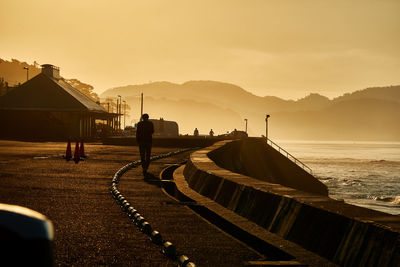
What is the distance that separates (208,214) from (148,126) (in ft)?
28.1

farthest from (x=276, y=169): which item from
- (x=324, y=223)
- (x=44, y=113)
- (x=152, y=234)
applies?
(x=324, y=223)

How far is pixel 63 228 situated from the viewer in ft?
25.9

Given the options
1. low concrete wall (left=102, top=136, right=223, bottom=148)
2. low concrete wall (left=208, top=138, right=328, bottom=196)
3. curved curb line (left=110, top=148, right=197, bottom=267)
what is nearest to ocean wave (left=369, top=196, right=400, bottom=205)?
low concrete wall (left=208, top=138, right=328, bottom=196)

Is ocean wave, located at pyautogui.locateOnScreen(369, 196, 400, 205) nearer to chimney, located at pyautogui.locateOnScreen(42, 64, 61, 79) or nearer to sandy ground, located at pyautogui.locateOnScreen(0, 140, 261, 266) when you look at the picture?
chimney, located at pyautogui.locateOnScreen(42, 64, 61, 79)

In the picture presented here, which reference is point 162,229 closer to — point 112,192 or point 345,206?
point 345,206

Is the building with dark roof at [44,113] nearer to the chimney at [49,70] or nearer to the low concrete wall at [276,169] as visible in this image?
the chimney at [49,70]

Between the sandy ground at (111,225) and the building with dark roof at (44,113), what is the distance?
51.6 meters

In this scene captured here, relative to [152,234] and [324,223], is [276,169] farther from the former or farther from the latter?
[324,223]

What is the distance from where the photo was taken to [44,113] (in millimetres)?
66625

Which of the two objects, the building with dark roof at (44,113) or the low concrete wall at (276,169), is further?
the building with dark roof at (44,113)

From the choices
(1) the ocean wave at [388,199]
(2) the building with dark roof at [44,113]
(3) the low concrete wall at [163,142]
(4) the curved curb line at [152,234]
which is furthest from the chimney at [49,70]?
(4) the curved curb line at [152,234]

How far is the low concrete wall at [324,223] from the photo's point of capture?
4434mm

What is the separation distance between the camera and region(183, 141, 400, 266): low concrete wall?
443 centimetres

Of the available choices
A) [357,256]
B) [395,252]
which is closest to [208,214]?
[357,256]
